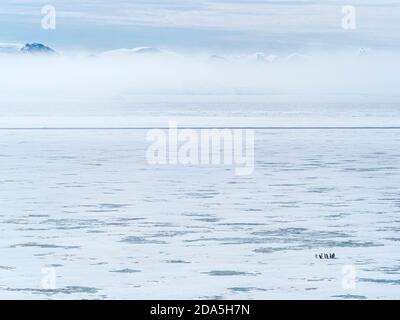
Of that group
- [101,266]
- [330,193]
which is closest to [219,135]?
[330,193]

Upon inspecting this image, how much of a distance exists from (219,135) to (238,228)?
11756mm

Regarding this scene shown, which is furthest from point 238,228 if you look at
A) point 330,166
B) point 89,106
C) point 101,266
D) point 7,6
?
point 89,106

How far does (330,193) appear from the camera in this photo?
1012 cm

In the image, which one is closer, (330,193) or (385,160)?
(330,193)

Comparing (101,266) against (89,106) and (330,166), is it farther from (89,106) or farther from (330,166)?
(89,106)

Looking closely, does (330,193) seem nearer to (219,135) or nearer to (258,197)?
(258,197)

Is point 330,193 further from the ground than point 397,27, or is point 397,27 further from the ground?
point 397,27

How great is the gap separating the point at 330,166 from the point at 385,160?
1237 millimetres

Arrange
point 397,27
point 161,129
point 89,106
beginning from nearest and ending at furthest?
point 161,129
point 397,27
point 89,106

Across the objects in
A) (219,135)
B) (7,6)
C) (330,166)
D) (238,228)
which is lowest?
(238,228)

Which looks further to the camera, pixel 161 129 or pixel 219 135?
pixel 161 129

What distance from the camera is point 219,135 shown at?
1975 centimetres
